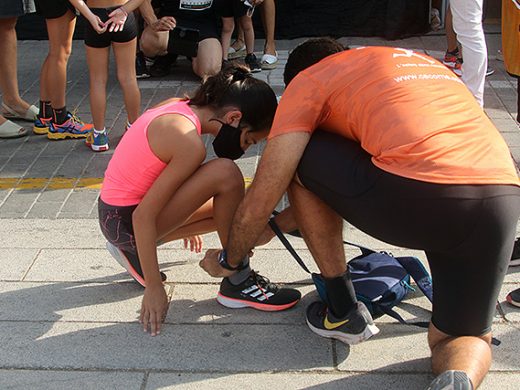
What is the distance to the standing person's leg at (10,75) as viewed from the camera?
5.25 meters

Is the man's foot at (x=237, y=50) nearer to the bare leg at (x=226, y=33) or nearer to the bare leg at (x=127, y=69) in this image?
the bare leg at (x=226, y=33)

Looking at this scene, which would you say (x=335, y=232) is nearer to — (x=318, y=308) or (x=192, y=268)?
(x=318, y=308)

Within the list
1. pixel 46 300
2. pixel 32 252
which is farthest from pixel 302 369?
pixel 32 252

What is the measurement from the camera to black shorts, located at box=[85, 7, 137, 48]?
4742 mm

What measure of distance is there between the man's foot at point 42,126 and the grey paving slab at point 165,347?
7.97 ft

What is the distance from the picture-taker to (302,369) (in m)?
2.75

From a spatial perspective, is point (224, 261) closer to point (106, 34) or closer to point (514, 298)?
point (514, 298)

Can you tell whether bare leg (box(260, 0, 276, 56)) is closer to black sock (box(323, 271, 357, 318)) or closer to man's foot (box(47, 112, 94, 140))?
man's foot (box(47, 112, 94, 140))

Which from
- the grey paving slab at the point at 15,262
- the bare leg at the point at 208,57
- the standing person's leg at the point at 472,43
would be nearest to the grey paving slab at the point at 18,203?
the grey paving slab at the point at 15,262

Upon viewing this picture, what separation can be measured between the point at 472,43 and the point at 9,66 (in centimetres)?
307

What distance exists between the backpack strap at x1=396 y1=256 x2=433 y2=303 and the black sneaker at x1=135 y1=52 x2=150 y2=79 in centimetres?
377

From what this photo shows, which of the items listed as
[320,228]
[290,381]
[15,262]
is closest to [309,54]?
[320,228]

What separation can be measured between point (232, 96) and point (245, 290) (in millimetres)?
781

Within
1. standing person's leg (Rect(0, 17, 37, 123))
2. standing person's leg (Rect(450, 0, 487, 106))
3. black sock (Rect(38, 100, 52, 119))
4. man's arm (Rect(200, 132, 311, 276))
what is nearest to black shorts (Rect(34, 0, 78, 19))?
standing person's leg (Rect(0, 17, 37, 123))
